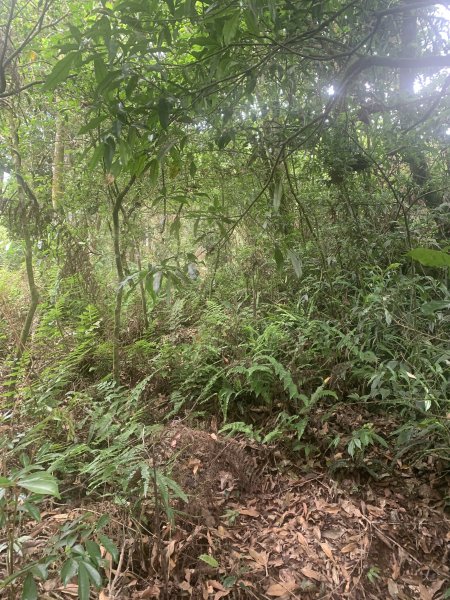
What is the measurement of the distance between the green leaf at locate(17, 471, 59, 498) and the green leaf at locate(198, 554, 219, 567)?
1335 millimetres

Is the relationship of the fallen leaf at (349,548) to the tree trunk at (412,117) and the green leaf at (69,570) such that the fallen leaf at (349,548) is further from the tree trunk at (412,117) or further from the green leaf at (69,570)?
the tree trunk at (412,117)

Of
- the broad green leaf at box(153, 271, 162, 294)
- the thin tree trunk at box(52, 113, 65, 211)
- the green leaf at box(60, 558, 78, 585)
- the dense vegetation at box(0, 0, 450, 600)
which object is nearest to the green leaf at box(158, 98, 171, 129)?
the dense vegetation at box(0, 0, 450, 600)

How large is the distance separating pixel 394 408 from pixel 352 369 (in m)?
0.44

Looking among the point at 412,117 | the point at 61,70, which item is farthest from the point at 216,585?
the point at 412,117

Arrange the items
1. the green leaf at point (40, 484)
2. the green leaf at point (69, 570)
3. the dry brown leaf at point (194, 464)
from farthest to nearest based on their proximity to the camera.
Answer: the dry brown leaf at point (194, 464) → the green leaf at point (69, 570) → the green leaf at point (40, 484)

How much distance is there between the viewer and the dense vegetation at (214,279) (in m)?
1.54

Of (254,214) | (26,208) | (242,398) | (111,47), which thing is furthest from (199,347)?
(111,47)

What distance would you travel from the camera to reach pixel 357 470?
2.77m

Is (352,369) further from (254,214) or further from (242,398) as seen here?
(254,214)

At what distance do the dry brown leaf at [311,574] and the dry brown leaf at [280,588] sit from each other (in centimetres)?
10

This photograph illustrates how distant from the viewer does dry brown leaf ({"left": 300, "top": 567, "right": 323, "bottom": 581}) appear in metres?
2.17

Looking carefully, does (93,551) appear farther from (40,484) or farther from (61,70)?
(61,70)

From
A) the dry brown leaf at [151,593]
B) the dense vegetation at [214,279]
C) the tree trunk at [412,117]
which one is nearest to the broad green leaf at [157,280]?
the dense vegetation at [214,279]

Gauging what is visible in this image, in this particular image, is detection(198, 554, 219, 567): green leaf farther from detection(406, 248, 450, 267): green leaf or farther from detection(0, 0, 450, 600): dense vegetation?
detection(406, 248, 450, 267): green leaf
